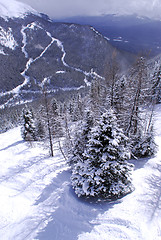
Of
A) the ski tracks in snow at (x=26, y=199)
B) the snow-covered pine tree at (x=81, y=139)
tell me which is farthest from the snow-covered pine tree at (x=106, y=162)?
the snow-covered pine tree at (x=81, y=139)

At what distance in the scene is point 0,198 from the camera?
11.1 m

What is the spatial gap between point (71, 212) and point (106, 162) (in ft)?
13.5

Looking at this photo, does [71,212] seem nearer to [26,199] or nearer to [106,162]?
[106,162]

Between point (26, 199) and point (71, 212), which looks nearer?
point (71, 212)

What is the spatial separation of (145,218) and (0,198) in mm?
10984

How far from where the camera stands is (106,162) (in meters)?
8.26

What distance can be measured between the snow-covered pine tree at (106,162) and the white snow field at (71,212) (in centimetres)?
108

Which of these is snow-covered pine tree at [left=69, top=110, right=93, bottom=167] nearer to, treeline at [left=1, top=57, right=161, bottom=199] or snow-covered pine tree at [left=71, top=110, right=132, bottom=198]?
treeline at [left=1, top=57, right=161, bottom=199]

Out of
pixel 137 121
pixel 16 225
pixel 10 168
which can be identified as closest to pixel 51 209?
pixel 16 225

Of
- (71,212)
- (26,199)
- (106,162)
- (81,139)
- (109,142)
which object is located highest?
(109,142)

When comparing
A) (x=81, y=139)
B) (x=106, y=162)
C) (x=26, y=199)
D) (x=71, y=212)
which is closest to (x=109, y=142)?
(x=106, y=162)

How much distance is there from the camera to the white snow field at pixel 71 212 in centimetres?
707

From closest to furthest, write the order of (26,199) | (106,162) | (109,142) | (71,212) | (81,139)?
1. (109,142)
2. (106,162)
3. (71,212)
4. (26,199)
5. (81,139)

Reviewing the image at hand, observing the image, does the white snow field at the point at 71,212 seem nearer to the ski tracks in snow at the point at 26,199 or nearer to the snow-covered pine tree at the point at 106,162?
the ski tracks in snow at the point at 26,199
